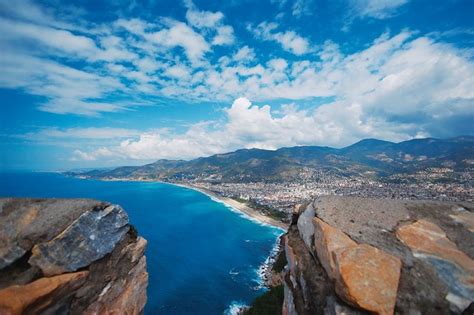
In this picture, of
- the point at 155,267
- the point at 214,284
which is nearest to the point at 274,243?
the point at 214,284

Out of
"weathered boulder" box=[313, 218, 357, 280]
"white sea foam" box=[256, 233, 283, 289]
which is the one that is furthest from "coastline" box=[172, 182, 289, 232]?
"weathered boulder" box=[313, 218, 357, 280]

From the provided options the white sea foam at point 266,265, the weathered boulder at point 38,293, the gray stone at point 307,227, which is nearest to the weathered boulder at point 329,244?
the gray stone at point 307,227

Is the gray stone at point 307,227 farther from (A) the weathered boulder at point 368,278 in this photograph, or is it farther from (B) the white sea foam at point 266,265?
(B) the white sea foam at point 266,265

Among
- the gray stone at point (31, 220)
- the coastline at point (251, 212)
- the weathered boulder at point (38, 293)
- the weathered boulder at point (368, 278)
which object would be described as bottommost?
the coastline at point (251, 212)

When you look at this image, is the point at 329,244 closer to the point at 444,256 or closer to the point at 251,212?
the point at 444,256

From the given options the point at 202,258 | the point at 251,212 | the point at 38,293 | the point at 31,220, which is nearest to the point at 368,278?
the point at 38,293

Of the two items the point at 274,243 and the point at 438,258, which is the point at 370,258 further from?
the point at 274,243
